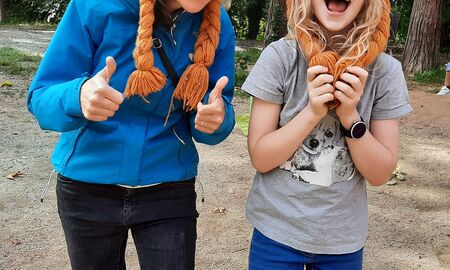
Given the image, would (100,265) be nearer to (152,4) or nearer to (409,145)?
(152,4)

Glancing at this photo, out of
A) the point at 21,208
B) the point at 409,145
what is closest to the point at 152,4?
the point at 21,208

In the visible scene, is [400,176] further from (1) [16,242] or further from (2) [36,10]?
(2) [36,10]

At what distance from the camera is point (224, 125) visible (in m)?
1.66

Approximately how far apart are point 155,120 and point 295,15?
53 cm

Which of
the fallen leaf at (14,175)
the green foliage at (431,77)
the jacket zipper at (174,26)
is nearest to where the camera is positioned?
the jacket zipper at (174,26)

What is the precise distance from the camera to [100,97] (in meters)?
1.39

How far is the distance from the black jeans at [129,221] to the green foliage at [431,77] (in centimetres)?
800

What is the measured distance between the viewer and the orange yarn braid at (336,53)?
1.52 metres

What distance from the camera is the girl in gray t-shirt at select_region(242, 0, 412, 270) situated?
A: 5.24 ft

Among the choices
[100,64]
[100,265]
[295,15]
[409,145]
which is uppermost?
[295,15]

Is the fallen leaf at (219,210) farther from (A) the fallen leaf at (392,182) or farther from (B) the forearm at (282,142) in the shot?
(B) the forearm at (282,142)

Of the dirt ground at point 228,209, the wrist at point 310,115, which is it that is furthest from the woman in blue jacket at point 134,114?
the dirt ground at point 228,209

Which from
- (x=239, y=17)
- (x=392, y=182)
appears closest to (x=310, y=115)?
(x=392, y=182)

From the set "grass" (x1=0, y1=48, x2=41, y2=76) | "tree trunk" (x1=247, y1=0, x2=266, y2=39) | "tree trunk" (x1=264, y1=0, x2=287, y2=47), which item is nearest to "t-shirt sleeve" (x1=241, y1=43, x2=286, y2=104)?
"tree trunk" (x1=264, y1=0, x2=287, y2=47)
